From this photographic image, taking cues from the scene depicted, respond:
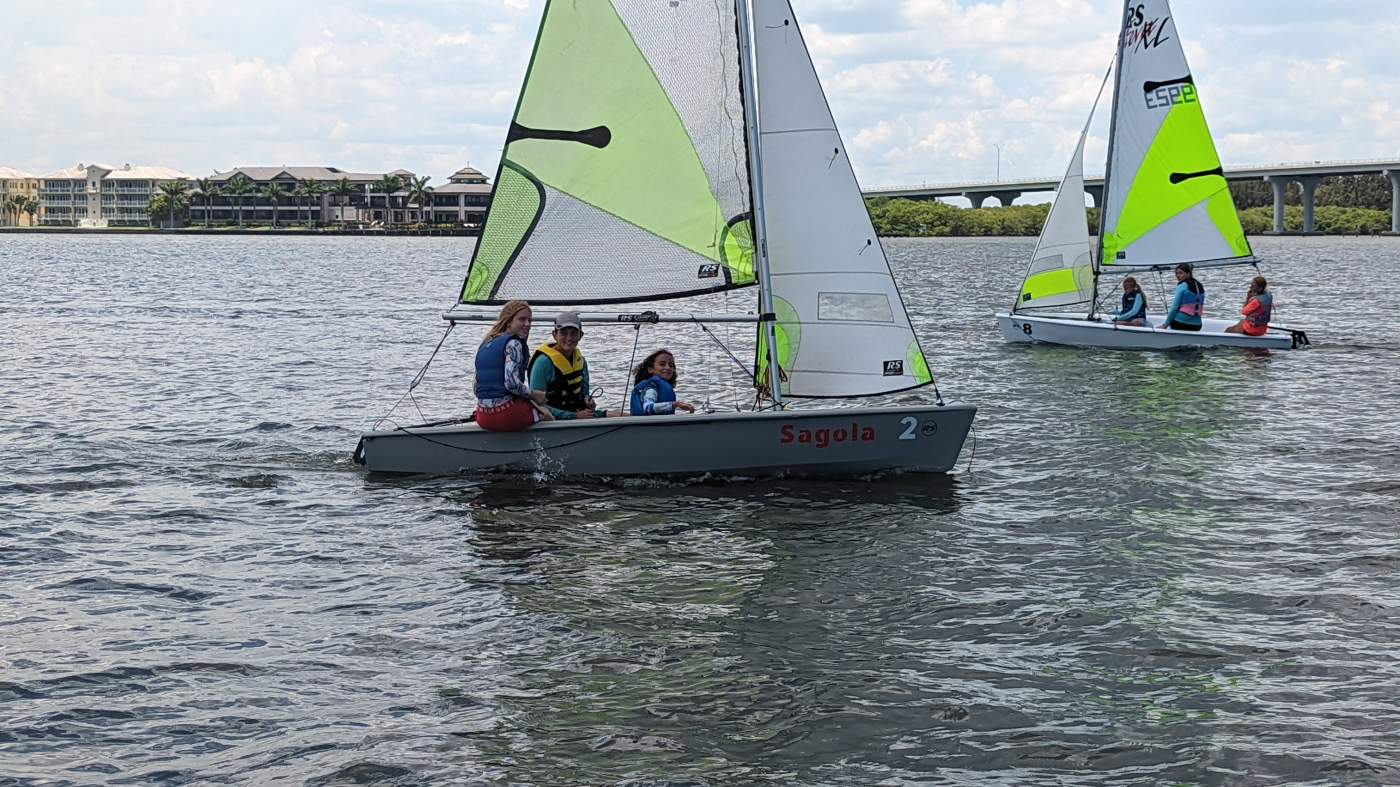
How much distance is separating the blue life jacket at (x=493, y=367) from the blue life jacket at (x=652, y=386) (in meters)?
1.28

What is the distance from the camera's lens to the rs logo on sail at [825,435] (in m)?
14.4

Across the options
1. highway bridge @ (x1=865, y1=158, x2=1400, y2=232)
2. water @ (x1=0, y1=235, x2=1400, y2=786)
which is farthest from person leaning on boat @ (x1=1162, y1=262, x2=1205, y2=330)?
highway bridge @ (x1=865, y1=158, x2=1400, y2=232)

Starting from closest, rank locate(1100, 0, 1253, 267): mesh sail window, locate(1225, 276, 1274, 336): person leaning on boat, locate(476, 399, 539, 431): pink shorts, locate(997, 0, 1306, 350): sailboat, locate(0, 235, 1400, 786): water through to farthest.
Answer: locate(0, 235, 1400, 786): water < locate(476, 399, 539, 431): pink shorts < locate(1225, 276, 1274, 336): person leaning on boat < locate(997, 0, 1306, 350): sailboat < locate(1100, 0, 1253, 267): mesh sail window

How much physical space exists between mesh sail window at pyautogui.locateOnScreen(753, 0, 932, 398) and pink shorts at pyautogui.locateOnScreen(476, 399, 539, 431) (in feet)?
9.21

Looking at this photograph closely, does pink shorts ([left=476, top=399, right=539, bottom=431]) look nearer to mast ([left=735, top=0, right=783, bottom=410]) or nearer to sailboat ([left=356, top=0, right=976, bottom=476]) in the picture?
sailboat ([left=356, top=0, right=976, bottom=476])

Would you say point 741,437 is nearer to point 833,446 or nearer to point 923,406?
point 833,446

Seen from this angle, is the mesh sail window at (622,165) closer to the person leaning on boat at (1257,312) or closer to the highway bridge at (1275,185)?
the person leaning on boat at (1257,312)

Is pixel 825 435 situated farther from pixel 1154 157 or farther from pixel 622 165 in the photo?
pixel 1154 157

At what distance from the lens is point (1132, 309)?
92.3ft

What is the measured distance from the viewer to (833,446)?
14.6m

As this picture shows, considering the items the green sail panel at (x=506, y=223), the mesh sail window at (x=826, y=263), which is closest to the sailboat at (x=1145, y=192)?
the mesh sail window at (x=826, y=263)

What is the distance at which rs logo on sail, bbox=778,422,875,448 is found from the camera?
14.4 metres

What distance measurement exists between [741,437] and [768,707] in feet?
19.3

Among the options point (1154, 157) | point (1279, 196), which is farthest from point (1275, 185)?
point (1154, 157)
